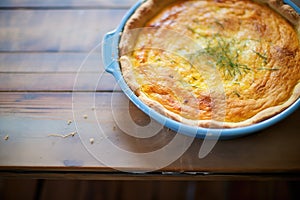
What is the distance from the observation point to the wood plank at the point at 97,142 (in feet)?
3.69

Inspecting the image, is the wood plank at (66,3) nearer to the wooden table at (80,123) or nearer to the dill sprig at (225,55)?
the wooden table at (80,123)

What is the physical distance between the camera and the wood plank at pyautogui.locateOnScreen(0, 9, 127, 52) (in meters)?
1.47

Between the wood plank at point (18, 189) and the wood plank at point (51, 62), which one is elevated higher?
the wood plank at point (51, 62)

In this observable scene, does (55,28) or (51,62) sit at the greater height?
(55,28)

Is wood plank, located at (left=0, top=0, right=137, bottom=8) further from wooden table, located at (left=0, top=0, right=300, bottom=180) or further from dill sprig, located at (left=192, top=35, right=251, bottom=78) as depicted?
dill sprig, located at (left=192, top=35, right=251, bottom=78)

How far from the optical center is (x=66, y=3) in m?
1.59

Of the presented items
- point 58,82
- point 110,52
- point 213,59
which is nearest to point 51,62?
point 58,82

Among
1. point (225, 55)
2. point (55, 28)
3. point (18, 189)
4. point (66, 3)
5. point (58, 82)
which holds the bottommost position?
point (18, 189)

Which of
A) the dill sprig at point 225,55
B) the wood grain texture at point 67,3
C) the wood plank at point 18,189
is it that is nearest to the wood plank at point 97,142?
the dill sprig at point 225,55

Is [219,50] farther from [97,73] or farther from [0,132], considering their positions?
[0,132]

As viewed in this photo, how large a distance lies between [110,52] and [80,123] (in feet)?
0.85

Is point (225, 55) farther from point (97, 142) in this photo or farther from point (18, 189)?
point (18, 189)

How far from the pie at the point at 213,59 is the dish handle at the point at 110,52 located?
25 mm

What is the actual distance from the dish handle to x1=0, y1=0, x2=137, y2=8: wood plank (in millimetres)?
324
